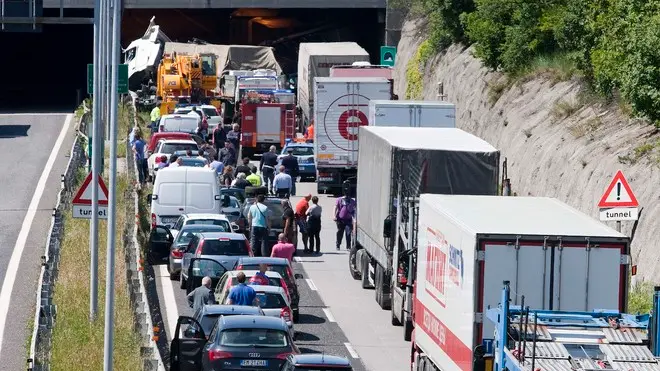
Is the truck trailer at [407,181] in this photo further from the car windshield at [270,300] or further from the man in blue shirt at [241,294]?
the man in blue shirt at [241,294]

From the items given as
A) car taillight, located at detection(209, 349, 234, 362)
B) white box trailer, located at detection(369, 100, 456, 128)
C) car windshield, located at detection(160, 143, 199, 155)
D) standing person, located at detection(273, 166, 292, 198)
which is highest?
white box trailer, located at detection(369, 100, 456, 128)

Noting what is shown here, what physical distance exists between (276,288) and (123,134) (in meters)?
32.6

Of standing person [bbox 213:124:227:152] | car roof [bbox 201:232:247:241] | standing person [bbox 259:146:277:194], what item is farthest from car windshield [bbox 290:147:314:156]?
car roof [bbox 201:232:247:241]

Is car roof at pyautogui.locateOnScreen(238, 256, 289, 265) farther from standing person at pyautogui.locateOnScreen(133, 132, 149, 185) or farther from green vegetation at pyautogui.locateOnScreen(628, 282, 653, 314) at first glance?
standing person at pyautogui.locateOnScreen(133, 132, 149, 185)

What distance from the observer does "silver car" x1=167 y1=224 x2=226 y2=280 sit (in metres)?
31.0

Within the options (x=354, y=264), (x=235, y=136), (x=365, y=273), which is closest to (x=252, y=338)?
(x=365, y=273)

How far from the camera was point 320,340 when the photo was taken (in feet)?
83.5

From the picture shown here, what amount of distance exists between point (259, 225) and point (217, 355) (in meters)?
12.5

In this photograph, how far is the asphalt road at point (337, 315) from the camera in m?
24.5

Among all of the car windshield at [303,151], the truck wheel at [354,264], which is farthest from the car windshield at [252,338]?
the car windshield at [303,151]

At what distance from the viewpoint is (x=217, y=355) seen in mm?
20047

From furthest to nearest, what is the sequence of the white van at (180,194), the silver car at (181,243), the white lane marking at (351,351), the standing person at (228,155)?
the standing person at (228,155) → the white van at (180,194) → the silver car at (181,243) → the white lane marking at (351,351)

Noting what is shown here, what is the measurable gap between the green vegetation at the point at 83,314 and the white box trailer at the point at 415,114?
642 centimetres

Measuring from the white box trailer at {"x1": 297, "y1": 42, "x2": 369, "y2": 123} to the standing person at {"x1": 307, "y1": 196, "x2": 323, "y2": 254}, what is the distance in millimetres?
23339
